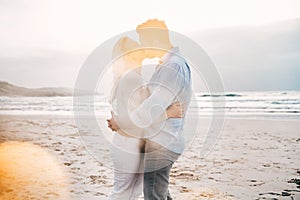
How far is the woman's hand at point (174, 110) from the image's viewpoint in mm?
2578

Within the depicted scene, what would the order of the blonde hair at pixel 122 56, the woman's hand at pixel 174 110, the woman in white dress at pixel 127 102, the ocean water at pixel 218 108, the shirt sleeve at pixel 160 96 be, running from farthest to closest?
the ocean water at pixel 218 108
the blonde hair at pixel 122 56
the woman in white dress at pixel 127 102
the woman's hand at pixel 174 110
the shirt sleeve at pixel 160 96

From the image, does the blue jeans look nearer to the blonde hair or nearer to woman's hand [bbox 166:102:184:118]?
woman's hand [bbox 166:102:184:118]

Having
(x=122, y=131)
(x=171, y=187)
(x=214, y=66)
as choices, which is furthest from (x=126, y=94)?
(x=171, y=187)

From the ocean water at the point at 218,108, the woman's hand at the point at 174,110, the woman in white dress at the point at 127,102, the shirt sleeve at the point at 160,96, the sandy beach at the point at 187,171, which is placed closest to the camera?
the shirt sleeve at the point at 160,96

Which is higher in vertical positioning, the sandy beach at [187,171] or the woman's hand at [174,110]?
the woman's hand at [174,110]

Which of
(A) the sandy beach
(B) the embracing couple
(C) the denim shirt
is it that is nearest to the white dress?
(B) the embracing couple

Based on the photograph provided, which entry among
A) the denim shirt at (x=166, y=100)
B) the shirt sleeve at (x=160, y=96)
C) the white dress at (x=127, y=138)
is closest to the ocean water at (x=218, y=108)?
the white dress at (x=127, y=138)

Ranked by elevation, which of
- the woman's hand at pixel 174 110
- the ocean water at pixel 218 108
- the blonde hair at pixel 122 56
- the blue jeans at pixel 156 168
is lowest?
the ocean water at pixel 218 108

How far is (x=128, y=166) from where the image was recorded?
10.1 ft

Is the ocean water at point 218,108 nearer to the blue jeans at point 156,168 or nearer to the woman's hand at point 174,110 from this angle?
the blue jeans at point 156,168

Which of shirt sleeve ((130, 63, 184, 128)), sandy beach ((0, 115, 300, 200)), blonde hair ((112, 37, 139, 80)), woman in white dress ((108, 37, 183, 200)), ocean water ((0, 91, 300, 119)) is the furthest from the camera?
ocean water ((0, 91, 300, 119))

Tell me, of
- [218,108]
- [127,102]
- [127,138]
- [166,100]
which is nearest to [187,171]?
[127,138]

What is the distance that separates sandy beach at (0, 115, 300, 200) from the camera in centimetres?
512

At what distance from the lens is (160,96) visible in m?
2.48
